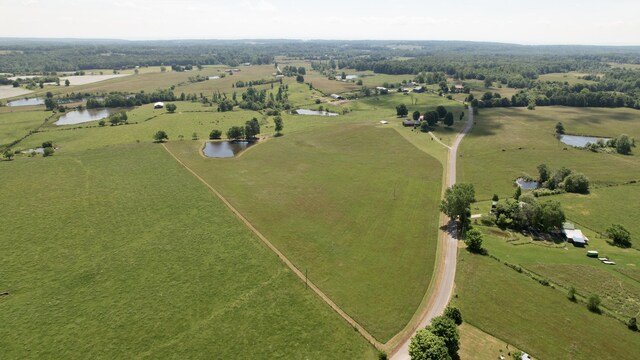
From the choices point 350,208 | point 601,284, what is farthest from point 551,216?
point 350,208

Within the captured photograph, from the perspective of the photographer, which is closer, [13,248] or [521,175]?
[13,248]

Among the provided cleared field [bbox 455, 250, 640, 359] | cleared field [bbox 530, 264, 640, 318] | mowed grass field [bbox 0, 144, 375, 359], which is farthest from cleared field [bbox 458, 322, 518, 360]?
cleared field [bbox 530, 264, 640, 318]

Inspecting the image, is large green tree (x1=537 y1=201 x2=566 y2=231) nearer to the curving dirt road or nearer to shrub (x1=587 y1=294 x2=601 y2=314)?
the curving dirt road

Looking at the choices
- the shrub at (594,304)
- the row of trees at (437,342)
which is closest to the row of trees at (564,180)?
the shrub at (594,304)

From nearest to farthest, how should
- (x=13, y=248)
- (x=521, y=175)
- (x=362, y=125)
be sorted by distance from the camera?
1. (x=13, y=248)
2. (x=521, y=175)
3. (x=362, y=125)

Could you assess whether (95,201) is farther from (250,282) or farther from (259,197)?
(250,282)

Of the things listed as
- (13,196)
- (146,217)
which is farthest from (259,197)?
(13,196)
